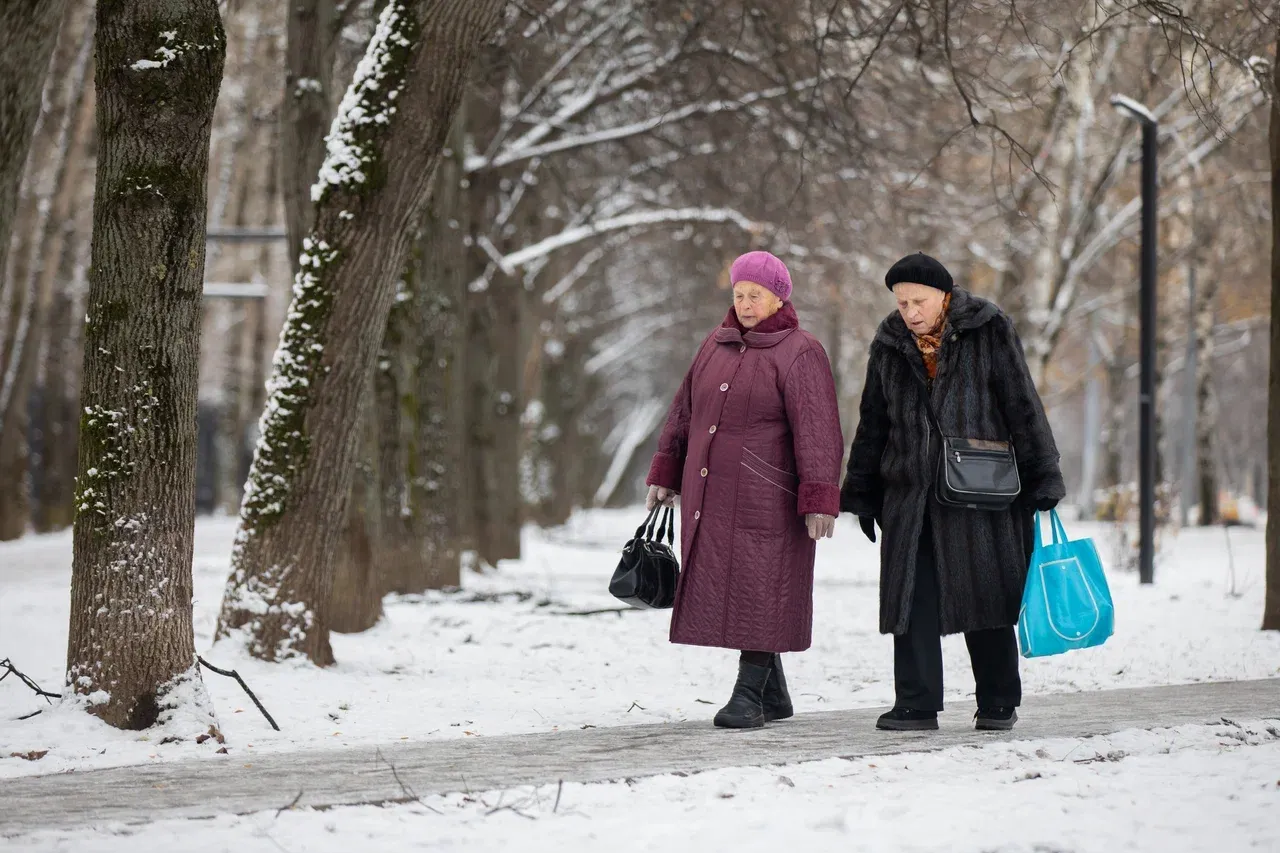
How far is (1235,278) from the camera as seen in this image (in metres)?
30.4

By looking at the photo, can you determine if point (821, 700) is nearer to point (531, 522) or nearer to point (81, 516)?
point (81, 516)

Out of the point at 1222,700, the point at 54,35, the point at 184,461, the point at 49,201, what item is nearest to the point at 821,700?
the point at 1222,700

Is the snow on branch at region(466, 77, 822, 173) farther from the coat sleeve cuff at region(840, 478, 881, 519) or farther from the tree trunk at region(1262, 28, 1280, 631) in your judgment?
the coat sleeve cuff at region(840, 478, 881, 519)

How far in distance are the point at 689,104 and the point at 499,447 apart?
606cm

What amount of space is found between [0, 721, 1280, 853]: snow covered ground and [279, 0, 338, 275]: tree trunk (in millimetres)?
6097

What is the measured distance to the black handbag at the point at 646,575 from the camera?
6246 mm

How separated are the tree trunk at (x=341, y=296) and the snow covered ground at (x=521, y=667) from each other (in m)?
0.51

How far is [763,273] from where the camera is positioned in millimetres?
6320

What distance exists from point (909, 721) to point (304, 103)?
6059 millimetres

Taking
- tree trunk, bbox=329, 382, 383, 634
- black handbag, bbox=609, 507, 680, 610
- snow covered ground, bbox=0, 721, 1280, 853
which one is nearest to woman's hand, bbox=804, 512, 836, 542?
black handbag, bbox=609, 507, 680, 610

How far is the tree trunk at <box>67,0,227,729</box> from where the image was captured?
602cm

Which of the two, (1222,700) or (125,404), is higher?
(125,404)

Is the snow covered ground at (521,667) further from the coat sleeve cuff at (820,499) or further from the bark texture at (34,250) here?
the bark texture at (34,250)

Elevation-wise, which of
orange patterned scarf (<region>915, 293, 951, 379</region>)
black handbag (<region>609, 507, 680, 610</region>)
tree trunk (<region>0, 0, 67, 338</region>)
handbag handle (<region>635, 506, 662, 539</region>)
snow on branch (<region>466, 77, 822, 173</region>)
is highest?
snow on branch (<region>466, 77, 822, 173</region>)
